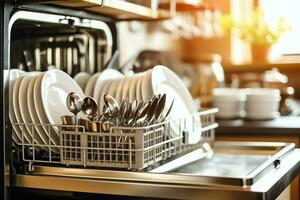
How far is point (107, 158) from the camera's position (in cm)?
116

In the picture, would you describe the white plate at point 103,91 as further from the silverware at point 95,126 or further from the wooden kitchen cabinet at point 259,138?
the wooden kitchen cabinet at point 259,138

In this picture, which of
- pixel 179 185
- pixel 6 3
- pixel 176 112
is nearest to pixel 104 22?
pixel 176 112

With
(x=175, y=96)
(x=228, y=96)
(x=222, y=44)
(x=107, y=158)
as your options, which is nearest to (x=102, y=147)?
(x=107, y=158)

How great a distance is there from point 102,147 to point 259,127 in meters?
0.90

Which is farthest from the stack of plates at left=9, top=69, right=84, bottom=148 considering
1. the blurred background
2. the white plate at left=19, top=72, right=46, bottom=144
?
the blurred background

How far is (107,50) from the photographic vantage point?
171 centimetres

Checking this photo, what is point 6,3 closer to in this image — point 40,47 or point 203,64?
point 40,47

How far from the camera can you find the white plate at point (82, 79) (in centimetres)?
151

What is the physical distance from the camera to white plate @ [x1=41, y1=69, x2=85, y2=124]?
1275 mm

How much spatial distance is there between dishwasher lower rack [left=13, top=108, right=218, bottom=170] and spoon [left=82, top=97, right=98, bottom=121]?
5 centimetres

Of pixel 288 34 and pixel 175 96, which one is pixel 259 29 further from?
pixel 175 96

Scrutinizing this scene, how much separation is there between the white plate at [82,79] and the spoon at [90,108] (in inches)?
12.5

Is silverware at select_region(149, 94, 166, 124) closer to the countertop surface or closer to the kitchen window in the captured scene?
the countertop surface

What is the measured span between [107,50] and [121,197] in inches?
28.1
